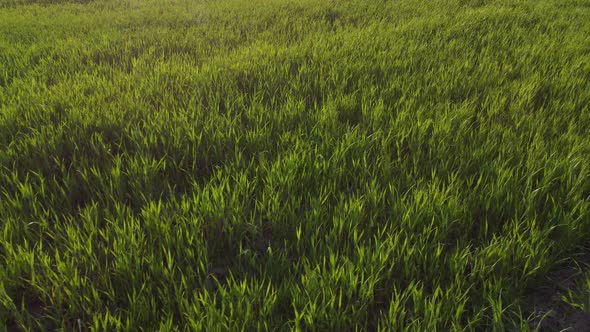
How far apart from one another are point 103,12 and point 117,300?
648 cm

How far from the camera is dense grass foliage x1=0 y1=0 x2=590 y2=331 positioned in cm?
113

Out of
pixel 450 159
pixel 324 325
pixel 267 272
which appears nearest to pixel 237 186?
pixel 267 272

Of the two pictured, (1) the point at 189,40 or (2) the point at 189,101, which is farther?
(1) the point at 189,40

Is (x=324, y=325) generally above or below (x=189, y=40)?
below

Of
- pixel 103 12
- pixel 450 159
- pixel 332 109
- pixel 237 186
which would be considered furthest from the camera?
pixel 103 12

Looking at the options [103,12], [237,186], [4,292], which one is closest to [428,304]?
[237,186]

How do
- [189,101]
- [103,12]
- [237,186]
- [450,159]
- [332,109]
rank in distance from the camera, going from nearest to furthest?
[237,186] < [450,159] < [332,109] < [189,101] < [103,12]

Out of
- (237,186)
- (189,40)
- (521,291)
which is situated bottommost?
(521,291)

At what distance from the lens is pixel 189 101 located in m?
2.44

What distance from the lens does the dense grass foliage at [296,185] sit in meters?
1.13

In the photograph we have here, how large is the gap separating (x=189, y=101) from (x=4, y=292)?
5.17 feet

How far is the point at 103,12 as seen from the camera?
6273 mm

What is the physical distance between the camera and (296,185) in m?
1.64

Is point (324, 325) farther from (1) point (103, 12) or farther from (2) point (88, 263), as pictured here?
(1) point (103, 12)
